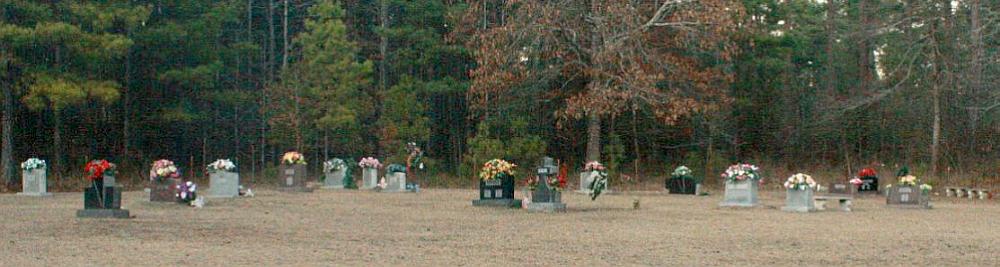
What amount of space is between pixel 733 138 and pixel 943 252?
36.0 metres

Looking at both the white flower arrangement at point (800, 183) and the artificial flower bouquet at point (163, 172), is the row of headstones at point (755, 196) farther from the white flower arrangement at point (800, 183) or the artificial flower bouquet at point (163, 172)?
the artificial flower bouquet at point (163, 172)

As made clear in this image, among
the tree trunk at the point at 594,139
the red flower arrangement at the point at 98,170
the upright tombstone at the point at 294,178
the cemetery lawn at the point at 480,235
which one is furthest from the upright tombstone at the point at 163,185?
the tree trunk at the point at 594,139

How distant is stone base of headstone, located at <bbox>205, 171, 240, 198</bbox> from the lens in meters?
31.5

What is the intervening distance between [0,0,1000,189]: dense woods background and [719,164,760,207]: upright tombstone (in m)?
12.7

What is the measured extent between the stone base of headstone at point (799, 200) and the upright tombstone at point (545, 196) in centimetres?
483

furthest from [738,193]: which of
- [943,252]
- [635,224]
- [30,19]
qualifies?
[30,19]

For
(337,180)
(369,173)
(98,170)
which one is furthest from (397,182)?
(98,170)

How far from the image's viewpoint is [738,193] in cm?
2925

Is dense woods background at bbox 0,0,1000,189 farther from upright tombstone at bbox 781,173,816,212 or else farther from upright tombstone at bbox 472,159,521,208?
upright tombstone at bbox 472,159,521,208

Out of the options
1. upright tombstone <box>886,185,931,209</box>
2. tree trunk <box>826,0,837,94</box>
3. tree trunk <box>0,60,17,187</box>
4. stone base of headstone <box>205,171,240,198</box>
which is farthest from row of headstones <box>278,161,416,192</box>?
tree trunk <box>826,0,837,94</box>

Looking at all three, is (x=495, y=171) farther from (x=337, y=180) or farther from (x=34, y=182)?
(x=34, y=182)

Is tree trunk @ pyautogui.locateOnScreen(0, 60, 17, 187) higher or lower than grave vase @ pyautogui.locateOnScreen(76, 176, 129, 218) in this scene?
higher

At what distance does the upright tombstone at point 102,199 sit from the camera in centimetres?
2222

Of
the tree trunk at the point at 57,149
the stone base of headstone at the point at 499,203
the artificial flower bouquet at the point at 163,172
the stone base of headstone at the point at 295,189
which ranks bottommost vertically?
the stone base of headstone at the point at 499,203
